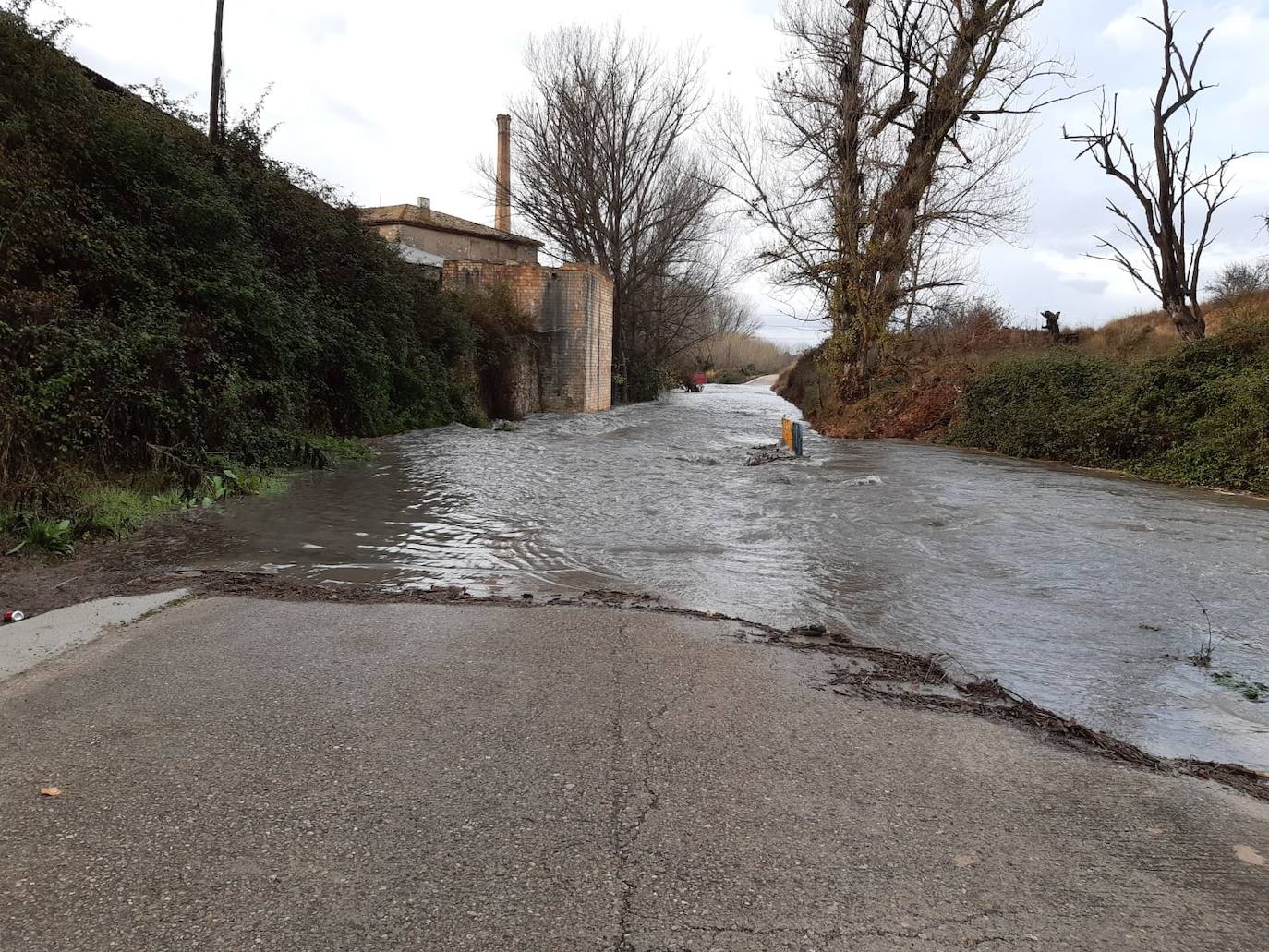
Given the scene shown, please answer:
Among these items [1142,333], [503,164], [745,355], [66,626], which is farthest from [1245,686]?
[745,355]

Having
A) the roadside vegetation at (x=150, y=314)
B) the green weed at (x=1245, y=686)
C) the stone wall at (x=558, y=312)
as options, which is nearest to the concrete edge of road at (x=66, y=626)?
the roadside vegetation at (x=150, y=314)

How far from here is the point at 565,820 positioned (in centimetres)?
255

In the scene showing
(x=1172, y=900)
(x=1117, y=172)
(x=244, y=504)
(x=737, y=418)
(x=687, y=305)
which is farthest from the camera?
(x=687, y=305)

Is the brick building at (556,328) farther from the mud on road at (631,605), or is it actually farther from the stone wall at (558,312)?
the mud on road at (631,605)

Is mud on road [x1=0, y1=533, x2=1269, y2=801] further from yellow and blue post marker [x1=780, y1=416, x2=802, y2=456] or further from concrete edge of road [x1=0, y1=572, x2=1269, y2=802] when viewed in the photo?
yellow and blue post marker [x1=780, y1=416, x2=802, y2=456]

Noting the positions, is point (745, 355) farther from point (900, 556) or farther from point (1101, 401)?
point (900, 556)

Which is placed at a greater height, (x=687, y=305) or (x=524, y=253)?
(x=524, y=253)

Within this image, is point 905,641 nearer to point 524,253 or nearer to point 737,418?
point 737,418

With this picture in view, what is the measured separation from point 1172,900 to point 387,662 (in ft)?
10.7

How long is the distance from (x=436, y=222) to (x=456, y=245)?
1.41 meters

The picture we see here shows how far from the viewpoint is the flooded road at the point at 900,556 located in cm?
444

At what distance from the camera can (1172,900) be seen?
7.29 ft

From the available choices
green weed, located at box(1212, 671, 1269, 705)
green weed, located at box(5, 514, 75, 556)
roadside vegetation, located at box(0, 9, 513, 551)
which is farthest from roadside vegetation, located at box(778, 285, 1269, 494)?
green weed, located at box(5, 514, 75, 556)

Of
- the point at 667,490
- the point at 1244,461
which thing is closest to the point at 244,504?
the point at 667,490
